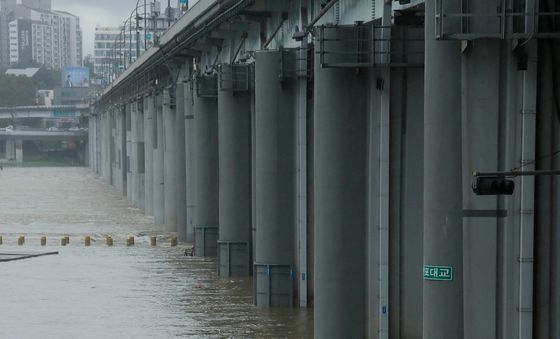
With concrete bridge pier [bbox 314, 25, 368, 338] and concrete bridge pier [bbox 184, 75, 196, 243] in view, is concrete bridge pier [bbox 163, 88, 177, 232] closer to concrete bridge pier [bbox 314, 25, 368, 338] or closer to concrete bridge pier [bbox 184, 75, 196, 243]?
concrete bridge pier [bbox 184, 75, 196, 243]

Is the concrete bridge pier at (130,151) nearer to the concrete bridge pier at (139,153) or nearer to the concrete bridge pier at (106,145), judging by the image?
the concrete bridge pier at (139,153)

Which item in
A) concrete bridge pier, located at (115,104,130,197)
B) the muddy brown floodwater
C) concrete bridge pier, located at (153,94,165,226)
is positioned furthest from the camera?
concrete bridge pier, located at (115,104,130,197)

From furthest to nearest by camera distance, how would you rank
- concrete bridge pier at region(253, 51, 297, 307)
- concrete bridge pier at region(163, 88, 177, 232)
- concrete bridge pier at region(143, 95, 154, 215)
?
1. concrete bridge pier at region(143, 95, 154, 215)
2. concrete bridge pier at region(163, 88, 177, 232)
3. concrete bridge pier at region(253, 51, 297, 307)

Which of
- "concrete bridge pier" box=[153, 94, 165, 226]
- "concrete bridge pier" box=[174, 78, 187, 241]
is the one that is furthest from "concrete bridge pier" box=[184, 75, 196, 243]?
"concrete bridge pier" box=[153, 94, 165, 226]

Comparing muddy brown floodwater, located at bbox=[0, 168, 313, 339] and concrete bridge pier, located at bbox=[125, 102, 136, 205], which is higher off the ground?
concrete bridge pier, located at bbox=[125, 102, 136, 205]

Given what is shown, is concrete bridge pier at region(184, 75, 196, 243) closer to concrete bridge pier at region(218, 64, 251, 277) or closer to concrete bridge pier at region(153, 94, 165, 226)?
concrete bridge pier at region(153, 94, 165, 226)

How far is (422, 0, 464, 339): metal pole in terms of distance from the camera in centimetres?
2069

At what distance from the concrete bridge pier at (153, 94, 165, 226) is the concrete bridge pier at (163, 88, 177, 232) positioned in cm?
267

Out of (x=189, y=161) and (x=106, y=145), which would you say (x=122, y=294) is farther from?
(x=106, y=145)

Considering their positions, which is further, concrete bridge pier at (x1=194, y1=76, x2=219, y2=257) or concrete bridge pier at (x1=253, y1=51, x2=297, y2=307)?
concrete bridge pier at (x1=194, y1=76, x2=219, y2=257)

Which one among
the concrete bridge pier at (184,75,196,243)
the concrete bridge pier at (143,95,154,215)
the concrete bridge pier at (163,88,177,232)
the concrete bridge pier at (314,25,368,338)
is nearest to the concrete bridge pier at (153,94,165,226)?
the concrete bridge pier at (143,95,154,215)

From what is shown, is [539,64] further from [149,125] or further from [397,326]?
[149,125]

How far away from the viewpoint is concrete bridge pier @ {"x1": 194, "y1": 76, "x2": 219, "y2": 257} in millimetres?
51594

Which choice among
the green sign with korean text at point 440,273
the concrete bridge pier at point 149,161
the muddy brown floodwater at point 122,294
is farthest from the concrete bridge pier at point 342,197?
the concrete bridge pier at point 149,161
